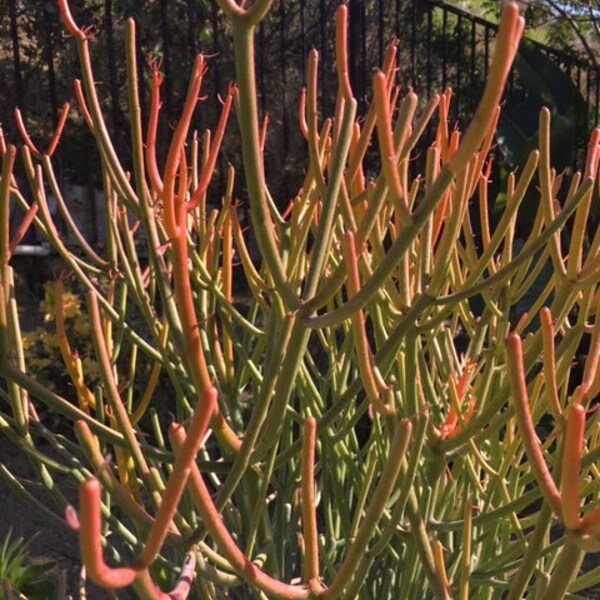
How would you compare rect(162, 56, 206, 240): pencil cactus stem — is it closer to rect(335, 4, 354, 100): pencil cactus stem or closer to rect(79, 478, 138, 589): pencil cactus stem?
rect(335, 4, 354, 100): pencil cactus stem

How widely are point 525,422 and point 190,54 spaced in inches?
175

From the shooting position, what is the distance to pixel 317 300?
0.74 meters

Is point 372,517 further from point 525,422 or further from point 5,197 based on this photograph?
point 5,197

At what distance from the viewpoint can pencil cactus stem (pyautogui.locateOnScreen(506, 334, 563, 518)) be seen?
0.68 m

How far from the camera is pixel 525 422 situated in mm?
700

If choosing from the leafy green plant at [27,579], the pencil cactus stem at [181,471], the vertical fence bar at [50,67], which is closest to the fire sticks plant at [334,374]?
the pencil cactus stem at [181,471]

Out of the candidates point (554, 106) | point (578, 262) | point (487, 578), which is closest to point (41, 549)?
point (487, 578)

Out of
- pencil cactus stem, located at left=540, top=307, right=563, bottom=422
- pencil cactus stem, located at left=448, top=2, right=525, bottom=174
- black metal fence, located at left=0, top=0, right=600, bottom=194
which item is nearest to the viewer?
pencil cactus stem, located at left=448, top=2, right=525, bottom=174

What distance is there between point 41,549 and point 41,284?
1753mm

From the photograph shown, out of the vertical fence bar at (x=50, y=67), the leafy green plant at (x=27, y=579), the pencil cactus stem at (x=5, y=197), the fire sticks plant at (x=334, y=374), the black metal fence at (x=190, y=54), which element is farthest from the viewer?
the black metal fence at (x=190, y=54)

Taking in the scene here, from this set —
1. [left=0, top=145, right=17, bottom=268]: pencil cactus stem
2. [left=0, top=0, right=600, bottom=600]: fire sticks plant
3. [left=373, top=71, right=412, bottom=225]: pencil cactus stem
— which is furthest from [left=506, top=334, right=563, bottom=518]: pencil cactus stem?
[left=0, top=145, right=17, bottom=268]: pencil cactus stem

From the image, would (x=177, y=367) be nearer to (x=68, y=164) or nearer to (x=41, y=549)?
(x=41, y=549)

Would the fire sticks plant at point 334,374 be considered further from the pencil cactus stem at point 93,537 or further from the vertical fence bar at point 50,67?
the vertical fence bar at point 50,67

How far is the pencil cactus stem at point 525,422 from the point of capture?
676 millimetres
